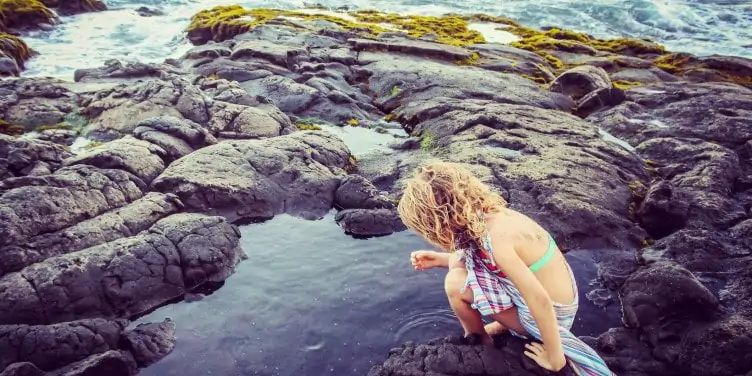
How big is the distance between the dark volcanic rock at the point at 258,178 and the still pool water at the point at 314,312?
731 mm

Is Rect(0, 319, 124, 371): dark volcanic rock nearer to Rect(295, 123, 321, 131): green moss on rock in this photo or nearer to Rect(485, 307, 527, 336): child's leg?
Rect(485, 307, 527, 336): child's leg

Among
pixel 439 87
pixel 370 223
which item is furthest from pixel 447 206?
pixel 439 87

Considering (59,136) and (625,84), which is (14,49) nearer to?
(59,136)

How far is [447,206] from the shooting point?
4.01 meters

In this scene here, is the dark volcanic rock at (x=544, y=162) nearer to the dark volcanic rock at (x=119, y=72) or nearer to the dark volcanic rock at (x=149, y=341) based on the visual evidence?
the dark volcanic rock at (x=149, y=341)

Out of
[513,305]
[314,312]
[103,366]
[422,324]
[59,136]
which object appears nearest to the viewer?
[513,305]

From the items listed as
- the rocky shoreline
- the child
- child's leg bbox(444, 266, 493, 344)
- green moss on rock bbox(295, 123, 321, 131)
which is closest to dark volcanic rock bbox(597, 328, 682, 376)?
the rocky shoreline

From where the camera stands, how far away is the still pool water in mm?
5145

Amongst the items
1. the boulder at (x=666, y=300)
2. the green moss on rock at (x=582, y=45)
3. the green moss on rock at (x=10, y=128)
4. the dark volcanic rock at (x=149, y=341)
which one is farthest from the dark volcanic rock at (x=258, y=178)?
the green moss on rock at (x=582, y=45)

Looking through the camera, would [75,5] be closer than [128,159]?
No

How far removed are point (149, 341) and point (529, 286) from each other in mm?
3676

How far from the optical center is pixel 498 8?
25844 millimetres

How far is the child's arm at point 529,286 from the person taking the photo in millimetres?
3832

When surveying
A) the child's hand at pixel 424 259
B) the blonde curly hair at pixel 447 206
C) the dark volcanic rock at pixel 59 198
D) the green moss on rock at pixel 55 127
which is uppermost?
the blonde curly hair at pixel 447 206
